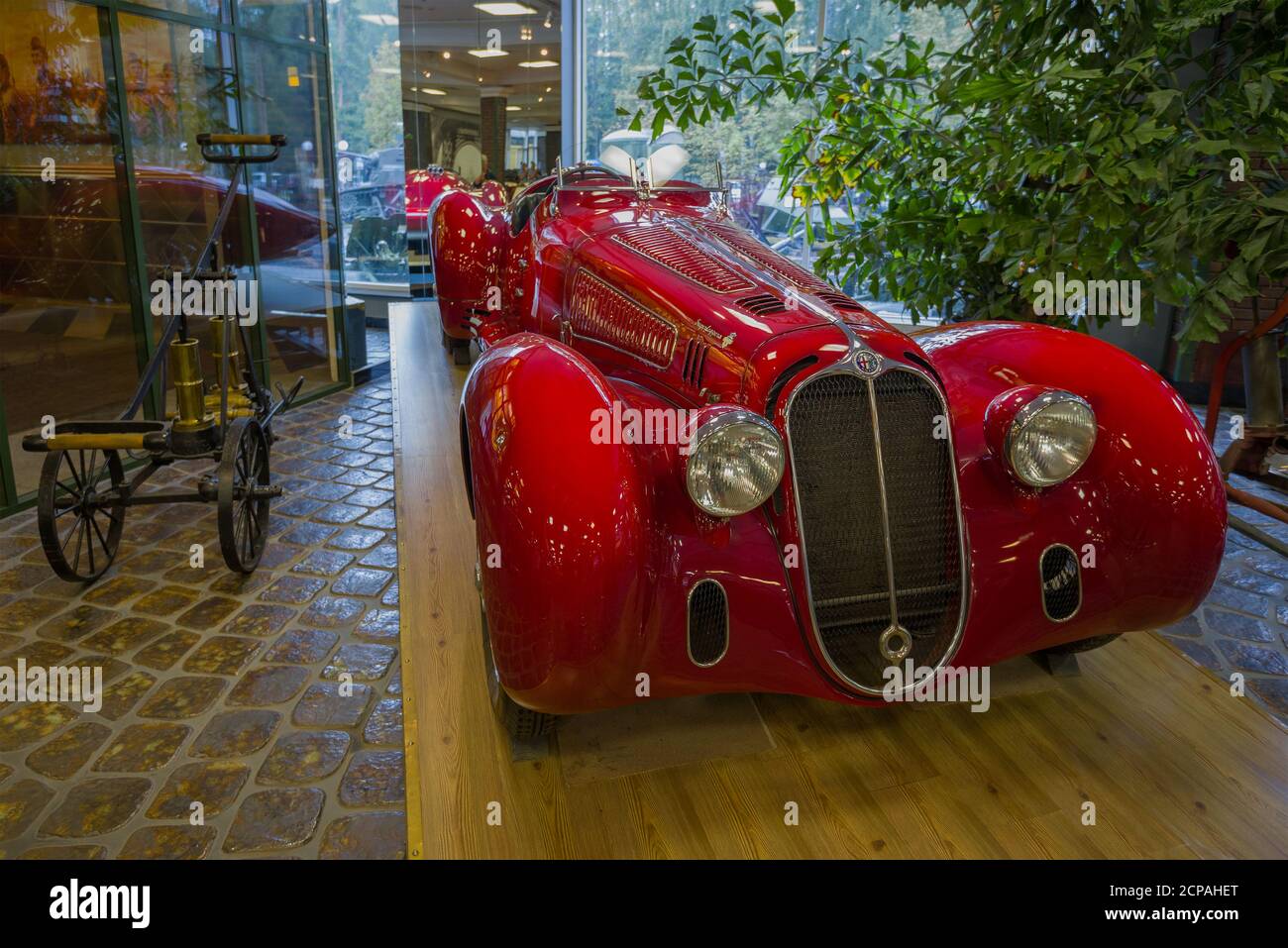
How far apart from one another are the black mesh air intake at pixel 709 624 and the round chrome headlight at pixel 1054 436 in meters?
0.83

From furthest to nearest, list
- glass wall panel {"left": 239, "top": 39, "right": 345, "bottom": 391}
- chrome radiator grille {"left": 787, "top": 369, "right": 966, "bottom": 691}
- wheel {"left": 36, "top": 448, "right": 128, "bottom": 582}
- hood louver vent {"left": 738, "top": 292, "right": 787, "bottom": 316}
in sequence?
1. glass wall panel {"left": 239, "top": 39, "right": 345, "bottom": 391}
2. wheel {"left": 36, "top": 448, "right": 128, "bottom": 582}
3. hood louver vent {"left": 738, "top": 292, "right": 787, "bottom": 316}
4. chrome radiator grille {"left": 787, "top": 369, "right": 966, "bottom": 691}

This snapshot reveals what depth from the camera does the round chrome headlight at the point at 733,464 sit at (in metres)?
1.81

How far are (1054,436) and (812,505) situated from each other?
0.61 m

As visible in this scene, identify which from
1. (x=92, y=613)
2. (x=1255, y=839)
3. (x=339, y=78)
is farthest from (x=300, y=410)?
(x=1255, y=839)

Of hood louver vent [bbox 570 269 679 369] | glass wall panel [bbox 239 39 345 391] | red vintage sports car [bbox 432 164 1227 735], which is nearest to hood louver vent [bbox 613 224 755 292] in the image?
red vintage sports car [bbox 432 164 1227 735]

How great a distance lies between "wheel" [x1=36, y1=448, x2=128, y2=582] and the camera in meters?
2.96

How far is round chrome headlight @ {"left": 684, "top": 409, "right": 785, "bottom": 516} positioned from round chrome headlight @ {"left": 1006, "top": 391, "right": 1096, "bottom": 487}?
66 cm

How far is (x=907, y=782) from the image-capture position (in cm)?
201

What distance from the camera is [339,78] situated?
7848mm

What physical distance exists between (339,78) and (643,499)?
7.62 metres

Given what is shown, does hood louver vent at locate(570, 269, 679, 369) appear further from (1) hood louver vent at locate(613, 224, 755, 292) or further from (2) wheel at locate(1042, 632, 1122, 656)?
(2) wheel at locate(1042, 632, 1122, 656)

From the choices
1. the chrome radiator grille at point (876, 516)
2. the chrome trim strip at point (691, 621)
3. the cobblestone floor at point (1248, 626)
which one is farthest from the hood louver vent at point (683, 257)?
the cobblestone floor at point (1248, 626)

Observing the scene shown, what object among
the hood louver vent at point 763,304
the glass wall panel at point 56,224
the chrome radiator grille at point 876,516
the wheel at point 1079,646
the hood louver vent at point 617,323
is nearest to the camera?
the chrome radiator grille at point 876,516

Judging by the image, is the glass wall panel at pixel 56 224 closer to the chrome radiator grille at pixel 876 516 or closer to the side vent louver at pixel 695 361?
the side vent louver at pixel 695 361
